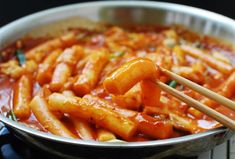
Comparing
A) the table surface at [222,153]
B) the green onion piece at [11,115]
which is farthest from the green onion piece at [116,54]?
the table surface at [222,153]

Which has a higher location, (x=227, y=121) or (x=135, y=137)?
(x=227, y=121)

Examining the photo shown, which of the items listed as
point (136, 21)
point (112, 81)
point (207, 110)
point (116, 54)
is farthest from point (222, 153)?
point (136, 21)

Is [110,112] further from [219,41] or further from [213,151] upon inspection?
[219,41]

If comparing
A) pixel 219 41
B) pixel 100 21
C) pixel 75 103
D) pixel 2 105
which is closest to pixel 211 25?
pixel 219 41

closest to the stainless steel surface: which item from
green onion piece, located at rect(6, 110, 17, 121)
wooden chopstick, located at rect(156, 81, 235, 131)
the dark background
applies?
wooden chopstick, located at rect(156, 81, 235, 131)

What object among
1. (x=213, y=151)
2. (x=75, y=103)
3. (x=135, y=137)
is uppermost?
(x=75, y=103)

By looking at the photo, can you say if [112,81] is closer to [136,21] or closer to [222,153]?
[222,153]
